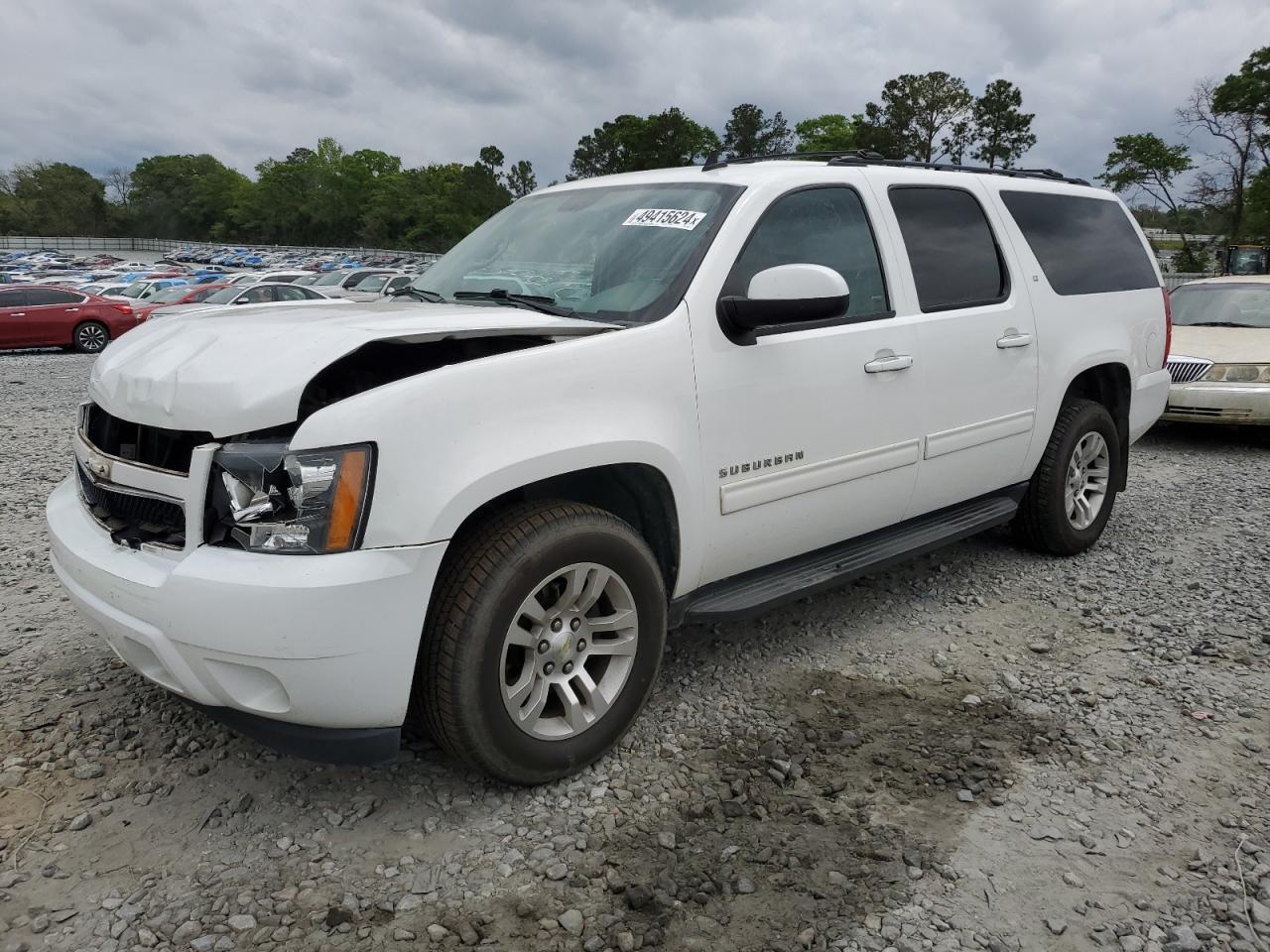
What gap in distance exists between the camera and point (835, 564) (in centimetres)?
362

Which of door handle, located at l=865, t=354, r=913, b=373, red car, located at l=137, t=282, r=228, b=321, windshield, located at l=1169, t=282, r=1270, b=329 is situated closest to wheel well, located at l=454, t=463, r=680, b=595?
door handle, located at l=865, t=354, r=913, b=373

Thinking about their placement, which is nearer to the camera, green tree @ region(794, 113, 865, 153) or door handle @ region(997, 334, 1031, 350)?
door handle @ region(997, 334, 1031, 350)

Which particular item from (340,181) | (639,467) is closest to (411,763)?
(639,467)

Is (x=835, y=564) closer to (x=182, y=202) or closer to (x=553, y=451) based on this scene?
(x=553, y=451)

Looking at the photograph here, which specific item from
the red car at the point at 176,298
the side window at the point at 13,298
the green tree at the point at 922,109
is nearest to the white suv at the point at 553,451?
the side window at the point at 13,298

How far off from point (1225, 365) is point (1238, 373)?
0.12 m

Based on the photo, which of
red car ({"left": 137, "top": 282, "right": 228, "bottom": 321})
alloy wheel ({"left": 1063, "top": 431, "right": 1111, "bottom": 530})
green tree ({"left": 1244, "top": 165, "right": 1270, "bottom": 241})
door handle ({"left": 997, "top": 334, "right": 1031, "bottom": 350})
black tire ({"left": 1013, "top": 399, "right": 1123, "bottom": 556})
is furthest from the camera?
green tree ({"left": 1244, "top": 165, "right": 1270, "bottom": 241})

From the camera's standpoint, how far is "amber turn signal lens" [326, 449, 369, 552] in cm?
231

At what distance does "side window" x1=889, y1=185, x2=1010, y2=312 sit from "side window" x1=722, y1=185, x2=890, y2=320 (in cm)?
23

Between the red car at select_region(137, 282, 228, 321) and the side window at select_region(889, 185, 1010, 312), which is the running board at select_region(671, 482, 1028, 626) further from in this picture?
the red car at select_region(137, 282, 228, 321)

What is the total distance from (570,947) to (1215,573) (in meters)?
4.07

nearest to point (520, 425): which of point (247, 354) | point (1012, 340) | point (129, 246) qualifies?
point (247, 354)

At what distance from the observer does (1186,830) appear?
265 centimetres

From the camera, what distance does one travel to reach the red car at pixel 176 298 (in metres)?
21.9
